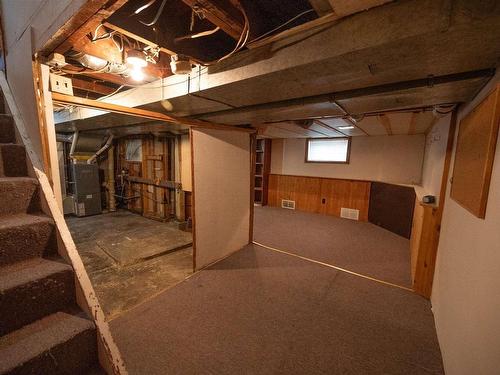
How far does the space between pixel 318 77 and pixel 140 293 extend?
98.6 inches

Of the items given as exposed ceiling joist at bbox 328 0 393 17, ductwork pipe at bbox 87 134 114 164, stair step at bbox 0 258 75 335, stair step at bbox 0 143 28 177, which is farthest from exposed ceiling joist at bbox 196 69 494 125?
ductwork pipe at bbox 87 134 114 164

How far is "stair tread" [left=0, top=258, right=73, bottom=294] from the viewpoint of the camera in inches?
32.7

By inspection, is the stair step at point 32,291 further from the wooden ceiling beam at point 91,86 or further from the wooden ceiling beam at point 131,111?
the wooden ceiling beam at point 91,86

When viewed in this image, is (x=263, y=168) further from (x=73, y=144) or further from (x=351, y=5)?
(x=351, y=5)

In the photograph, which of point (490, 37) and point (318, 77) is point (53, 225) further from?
point (490, 37)

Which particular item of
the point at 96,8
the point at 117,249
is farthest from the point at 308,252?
the point at 96,8

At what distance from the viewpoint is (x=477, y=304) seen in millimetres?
1011

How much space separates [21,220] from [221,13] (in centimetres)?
136

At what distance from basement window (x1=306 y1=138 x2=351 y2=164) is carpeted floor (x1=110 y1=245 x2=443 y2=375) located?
3391 millimetres

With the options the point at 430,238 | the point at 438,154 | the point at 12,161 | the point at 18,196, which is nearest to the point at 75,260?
the point at 18,196

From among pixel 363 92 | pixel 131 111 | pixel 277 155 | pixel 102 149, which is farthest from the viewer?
pixel 277 155

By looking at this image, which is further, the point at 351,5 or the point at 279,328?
the point at 279,328

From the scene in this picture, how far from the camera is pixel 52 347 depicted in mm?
773

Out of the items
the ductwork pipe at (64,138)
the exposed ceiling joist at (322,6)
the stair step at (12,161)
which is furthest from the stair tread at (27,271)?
the ductwork pipe at (64,138)
